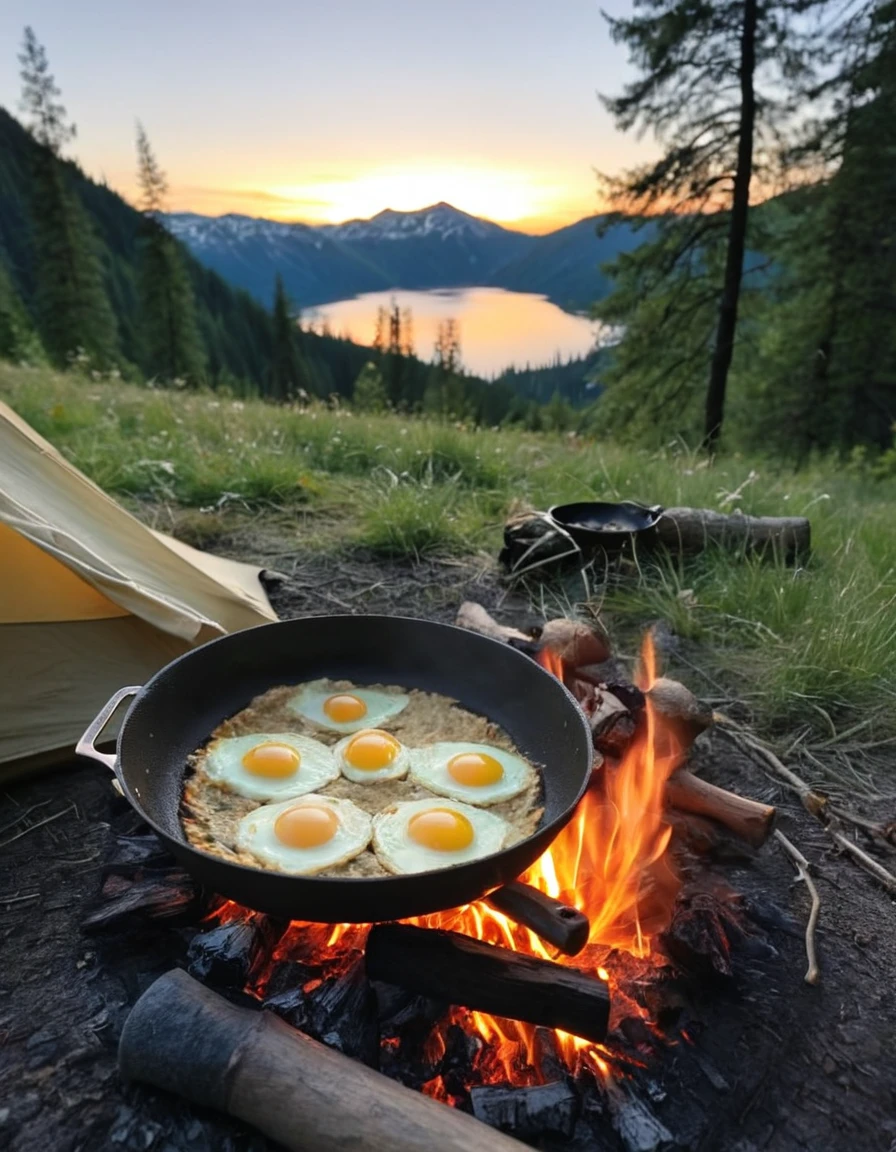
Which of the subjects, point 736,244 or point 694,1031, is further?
point 736,244

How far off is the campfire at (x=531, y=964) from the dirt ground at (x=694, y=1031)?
0.11 metres

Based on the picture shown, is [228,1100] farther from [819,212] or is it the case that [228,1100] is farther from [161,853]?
[819,212]

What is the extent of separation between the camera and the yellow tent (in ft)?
9.62

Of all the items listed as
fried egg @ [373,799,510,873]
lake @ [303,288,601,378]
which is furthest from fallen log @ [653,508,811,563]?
lake @ [303,288,601,378]

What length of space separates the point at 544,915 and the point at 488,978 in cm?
21

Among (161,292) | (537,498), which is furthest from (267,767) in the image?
(161,292)

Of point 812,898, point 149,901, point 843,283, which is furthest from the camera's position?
point 843,283

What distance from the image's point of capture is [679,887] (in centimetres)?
229

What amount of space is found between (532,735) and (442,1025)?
42.2 inches

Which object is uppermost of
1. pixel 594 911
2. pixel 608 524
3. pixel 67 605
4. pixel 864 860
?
pixel 67 605

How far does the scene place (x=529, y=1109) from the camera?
167 centimetres

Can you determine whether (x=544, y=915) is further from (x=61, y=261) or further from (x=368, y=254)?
(x=368, y=254)

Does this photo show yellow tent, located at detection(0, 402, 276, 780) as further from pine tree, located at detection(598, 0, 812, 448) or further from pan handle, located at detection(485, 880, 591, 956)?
pine tree, located at detection(598, 0, 812, 448)

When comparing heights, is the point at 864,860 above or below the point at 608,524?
below
